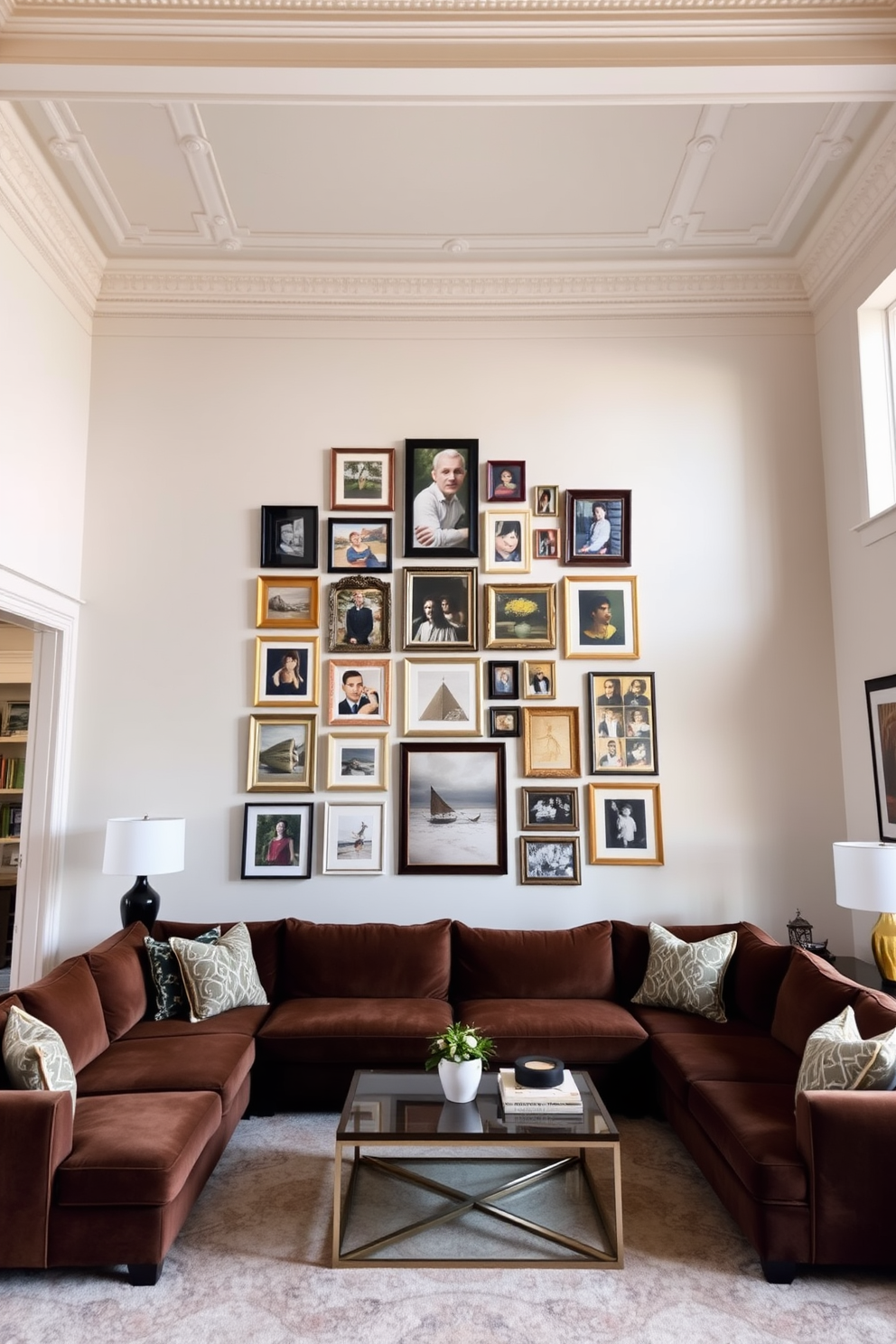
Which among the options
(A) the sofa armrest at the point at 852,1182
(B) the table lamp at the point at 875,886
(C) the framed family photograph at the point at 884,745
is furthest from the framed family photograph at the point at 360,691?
(A) the sofa armrest at the point at 852,1182

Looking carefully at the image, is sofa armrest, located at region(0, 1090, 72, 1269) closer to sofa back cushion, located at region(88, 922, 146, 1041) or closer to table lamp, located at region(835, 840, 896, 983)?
sofa back cushion, located at region(88, 922, 146, 1041)

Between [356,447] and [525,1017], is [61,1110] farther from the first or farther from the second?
→ [356,447]

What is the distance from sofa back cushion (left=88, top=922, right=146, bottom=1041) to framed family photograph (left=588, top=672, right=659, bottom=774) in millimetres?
2964

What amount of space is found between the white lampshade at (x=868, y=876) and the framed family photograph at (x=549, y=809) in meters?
1.67

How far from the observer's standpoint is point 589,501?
5.91 meters

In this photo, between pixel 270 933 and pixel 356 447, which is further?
pixel 356 447

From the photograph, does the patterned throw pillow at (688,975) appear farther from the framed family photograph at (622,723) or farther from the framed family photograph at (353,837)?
the framed family photograph at (353,837)

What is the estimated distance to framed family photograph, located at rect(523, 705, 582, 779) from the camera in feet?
18.6

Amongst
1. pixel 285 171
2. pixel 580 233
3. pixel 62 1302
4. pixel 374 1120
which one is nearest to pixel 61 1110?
pixel 62 1302

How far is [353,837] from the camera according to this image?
18.4 feet

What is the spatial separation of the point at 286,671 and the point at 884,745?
3708mm

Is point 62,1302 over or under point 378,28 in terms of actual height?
under

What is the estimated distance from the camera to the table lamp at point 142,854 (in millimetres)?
5000

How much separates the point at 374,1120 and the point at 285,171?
199 inches
